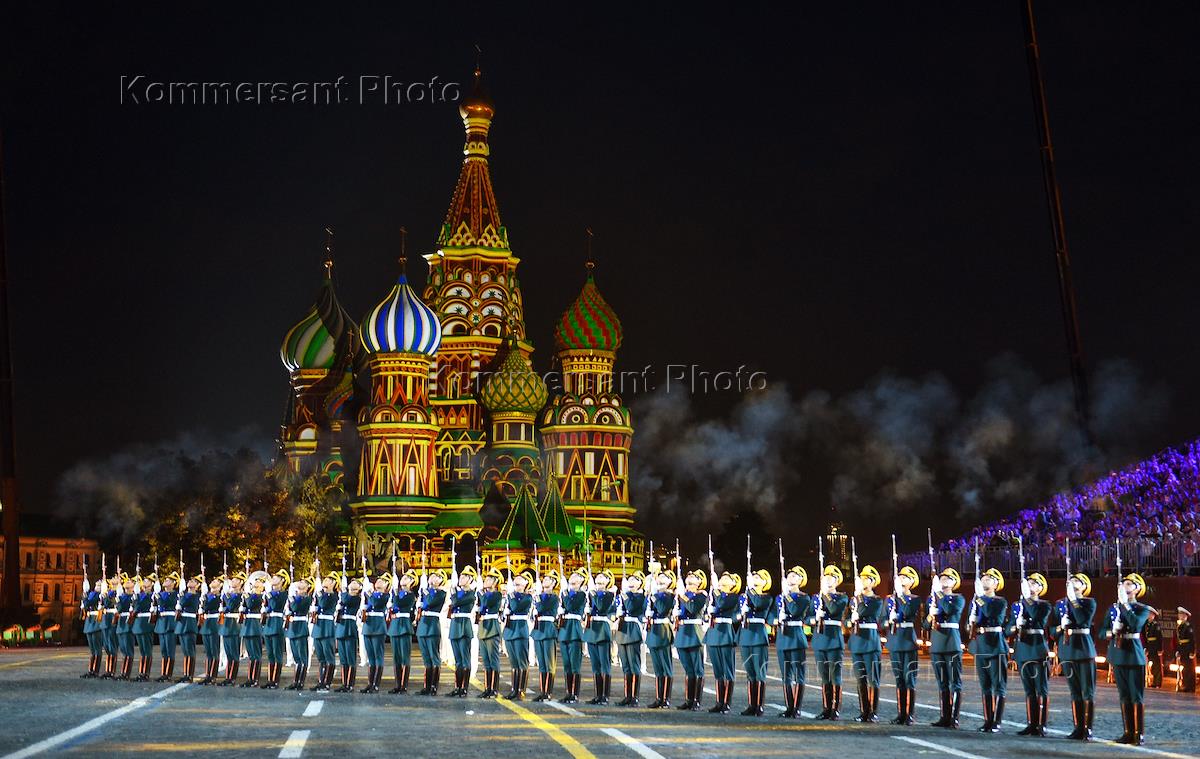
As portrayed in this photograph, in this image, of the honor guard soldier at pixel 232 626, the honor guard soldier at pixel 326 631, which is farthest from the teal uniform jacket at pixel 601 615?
the honor guard soldier at pixel 232 626

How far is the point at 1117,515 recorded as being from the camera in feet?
132

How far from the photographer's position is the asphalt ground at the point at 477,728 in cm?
1628

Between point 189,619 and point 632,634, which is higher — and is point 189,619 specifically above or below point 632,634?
above

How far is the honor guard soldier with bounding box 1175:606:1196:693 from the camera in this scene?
28812 millimetres

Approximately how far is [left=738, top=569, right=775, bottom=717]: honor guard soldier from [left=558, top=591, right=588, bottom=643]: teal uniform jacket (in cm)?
305

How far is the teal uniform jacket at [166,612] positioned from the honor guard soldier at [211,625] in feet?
1.61

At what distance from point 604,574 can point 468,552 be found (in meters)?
63.6

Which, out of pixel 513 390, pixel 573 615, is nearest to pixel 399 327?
pixel 513 390

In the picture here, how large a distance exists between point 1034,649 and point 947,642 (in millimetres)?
1092

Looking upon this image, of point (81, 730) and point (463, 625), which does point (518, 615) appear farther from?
point (81, 730)

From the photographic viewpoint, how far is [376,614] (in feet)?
85.6

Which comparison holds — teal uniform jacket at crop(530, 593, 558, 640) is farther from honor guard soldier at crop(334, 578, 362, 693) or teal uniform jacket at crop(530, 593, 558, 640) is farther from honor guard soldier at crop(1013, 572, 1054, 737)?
honor guard soldier at crop(1013, 572, 1054, 737)

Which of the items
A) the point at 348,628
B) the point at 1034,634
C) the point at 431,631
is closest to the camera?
the point at 1034,634

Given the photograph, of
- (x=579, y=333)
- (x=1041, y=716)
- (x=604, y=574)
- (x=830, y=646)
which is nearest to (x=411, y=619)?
(x=604, y=574)
